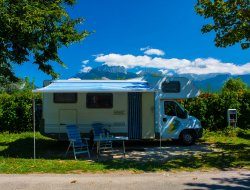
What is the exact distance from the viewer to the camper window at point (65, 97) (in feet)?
46.9

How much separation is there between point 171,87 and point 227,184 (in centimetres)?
694

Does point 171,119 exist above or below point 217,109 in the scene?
below

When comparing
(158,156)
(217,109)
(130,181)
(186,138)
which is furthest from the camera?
(217,109)

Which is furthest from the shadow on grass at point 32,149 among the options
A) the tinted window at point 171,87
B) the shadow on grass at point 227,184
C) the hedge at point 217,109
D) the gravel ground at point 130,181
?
the hedge at point 217,109

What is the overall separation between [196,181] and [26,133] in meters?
12.1

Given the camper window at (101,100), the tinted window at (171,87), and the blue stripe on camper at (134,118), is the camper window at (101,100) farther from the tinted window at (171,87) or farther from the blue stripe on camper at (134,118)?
the tinted window at (171,87)

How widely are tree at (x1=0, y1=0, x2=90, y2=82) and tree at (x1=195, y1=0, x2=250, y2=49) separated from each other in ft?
16.5

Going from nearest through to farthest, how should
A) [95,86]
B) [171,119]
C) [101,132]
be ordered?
[95,86]
[101,132]
[171,119]

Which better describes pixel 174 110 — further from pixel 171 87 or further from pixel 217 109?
pixel 217 109

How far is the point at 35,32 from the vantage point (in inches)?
558

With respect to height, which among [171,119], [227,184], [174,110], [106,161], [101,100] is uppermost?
[101,100]

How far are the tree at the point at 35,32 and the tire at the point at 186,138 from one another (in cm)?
574

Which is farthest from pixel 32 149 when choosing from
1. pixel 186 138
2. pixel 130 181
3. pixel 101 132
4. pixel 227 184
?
pixel 227 184

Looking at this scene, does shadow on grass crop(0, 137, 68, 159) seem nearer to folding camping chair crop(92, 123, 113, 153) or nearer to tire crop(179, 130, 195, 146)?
folding camping chair crop(92, 123, 113, 153)
